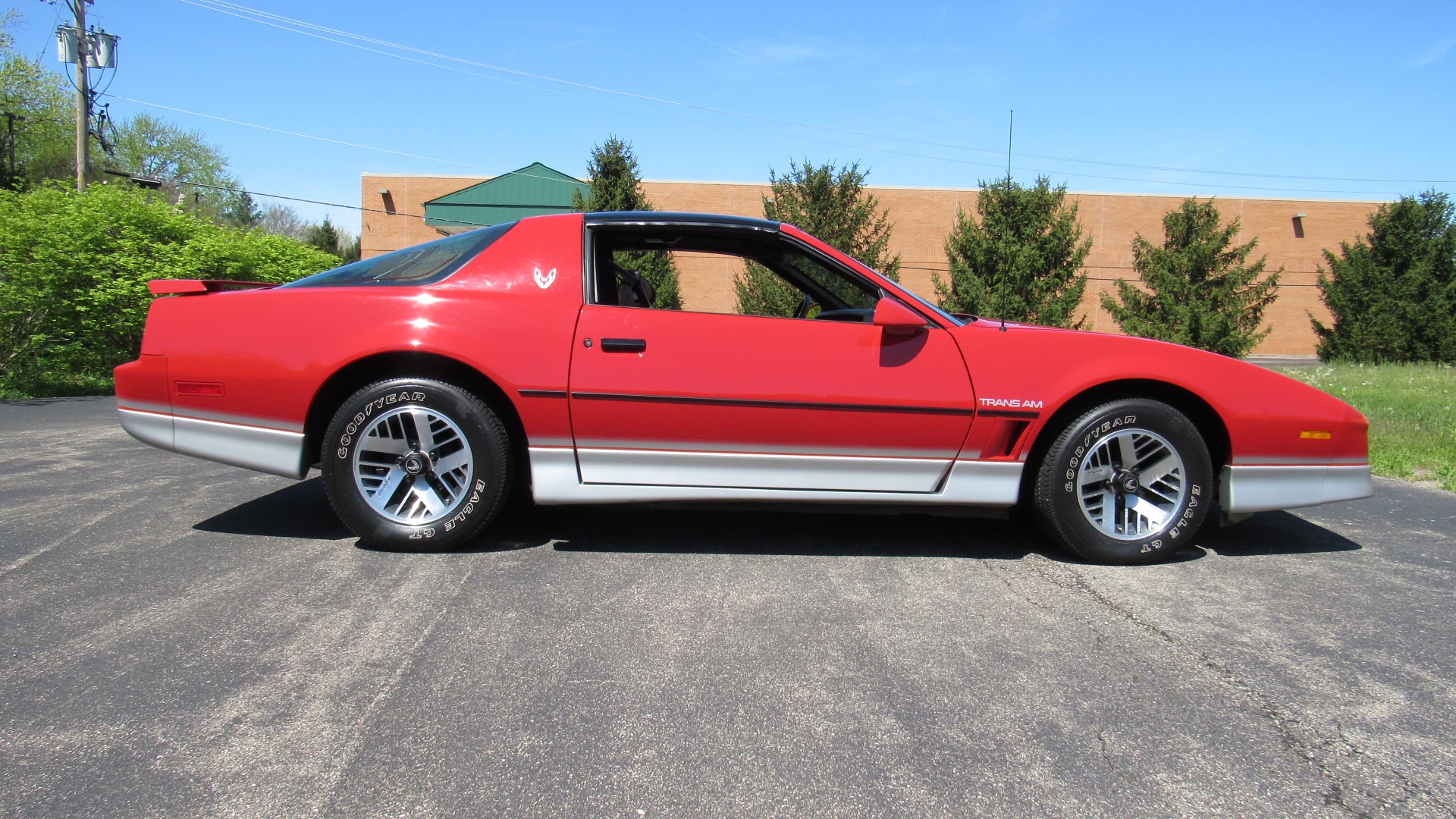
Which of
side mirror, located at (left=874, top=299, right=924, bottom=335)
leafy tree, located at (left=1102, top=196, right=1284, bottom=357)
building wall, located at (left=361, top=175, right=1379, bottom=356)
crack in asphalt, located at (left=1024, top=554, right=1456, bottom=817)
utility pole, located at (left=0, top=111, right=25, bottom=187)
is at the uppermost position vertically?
utility pole, located at (left=0, top=111, right=25, bottom=187)

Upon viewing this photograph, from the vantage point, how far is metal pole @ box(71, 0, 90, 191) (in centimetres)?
1936

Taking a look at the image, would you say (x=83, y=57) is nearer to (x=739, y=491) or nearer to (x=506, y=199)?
(x=506, y=199)

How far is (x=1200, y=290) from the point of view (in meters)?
18.4

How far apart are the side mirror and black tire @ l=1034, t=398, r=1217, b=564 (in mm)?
821

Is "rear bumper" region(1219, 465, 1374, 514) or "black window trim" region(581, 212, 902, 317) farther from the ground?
"black window trim" region(581, 212, 902, 317)

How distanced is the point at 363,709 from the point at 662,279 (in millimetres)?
15743

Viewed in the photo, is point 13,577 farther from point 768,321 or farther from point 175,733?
point 768,321

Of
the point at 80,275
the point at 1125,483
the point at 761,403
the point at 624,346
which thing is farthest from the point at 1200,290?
the point at 80,275

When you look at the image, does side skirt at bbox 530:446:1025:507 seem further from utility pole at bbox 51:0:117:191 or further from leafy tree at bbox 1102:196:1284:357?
utility pole at bbox 51:0:117:191

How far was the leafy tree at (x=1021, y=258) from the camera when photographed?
17.2 metres

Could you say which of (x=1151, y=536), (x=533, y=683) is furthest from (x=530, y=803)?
(x=1151, y=536)

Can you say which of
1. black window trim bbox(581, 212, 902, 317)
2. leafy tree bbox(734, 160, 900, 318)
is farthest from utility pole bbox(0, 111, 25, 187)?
black window trim bbox(581, 212, 902, 317)

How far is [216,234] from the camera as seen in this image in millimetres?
11961

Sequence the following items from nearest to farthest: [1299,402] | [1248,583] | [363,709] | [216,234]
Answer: [363,709], [1248,583], [1299,402], [216,234]
